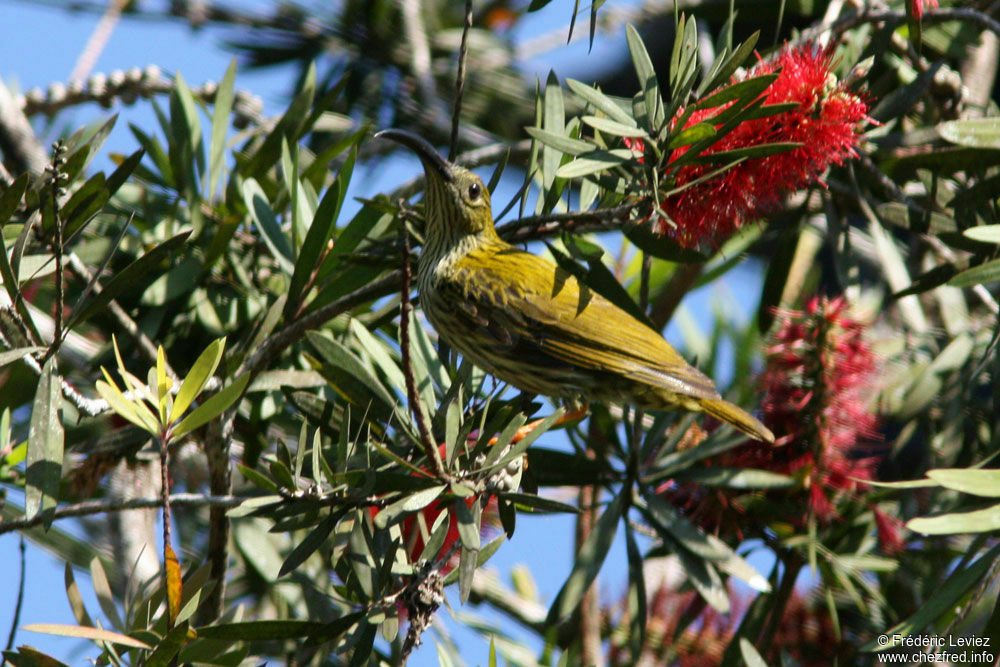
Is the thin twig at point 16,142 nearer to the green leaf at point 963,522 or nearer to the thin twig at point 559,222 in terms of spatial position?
the thin twig at point 559,222

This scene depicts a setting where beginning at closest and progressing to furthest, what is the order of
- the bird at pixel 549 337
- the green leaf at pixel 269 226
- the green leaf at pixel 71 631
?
the green leaf at pixel 71 631, the green leaf at pixel 269 226, the bird at pixel 549 337

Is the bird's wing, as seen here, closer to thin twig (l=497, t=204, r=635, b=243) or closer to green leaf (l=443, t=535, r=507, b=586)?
thin twig (l=497, t=204, r=635, b=243)

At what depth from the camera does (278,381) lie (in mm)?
2465

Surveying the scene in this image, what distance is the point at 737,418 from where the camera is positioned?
2.66 m

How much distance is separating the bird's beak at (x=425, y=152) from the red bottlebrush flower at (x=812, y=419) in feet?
3.58

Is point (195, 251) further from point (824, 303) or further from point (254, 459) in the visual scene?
point (824, 303)

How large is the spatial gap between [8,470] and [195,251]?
0.77 metres

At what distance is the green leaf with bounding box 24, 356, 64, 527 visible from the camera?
1.78 m

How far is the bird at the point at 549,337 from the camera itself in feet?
8.98

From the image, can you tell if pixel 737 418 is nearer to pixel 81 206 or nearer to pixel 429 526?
pixel 429 526

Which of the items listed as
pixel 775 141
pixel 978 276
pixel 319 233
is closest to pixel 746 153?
pixel 775 141

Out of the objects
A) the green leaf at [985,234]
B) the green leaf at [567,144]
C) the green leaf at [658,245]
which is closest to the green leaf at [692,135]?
the green leaf at [567,144]

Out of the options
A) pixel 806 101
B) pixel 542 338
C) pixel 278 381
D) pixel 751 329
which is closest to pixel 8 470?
pixel 278 381

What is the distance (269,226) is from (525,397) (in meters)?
0.83
